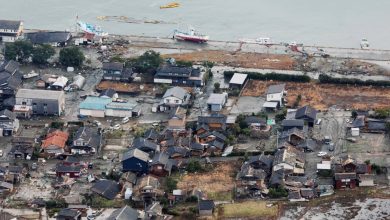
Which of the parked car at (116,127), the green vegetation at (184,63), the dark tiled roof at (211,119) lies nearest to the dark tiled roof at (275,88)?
the dark tiled roof at (211,119)

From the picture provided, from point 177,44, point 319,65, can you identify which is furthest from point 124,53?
point 319,65

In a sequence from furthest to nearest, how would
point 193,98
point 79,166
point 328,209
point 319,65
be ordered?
point 319,65
point 193,98
point 79,166
point 328,209

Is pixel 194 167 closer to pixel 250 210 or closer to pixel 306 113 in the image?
pixel 250 210

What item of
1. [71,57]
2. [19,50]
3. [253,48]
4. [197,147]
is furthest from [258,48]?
[197,147]

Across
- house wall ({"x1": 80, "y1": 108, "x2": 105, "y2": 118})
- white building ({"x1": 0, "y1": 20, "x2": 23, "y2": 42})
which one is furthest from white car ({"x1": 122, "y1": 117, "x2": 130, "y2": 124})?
white building ({"x1": 0, "y1": 20, "x2": 23, "y2": 42})

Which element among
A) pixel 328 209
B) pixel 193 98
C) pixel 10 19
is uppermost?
pixel 10 19

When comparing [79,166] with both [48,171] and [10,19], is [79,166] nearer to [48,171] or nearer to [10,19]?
[48,171]
